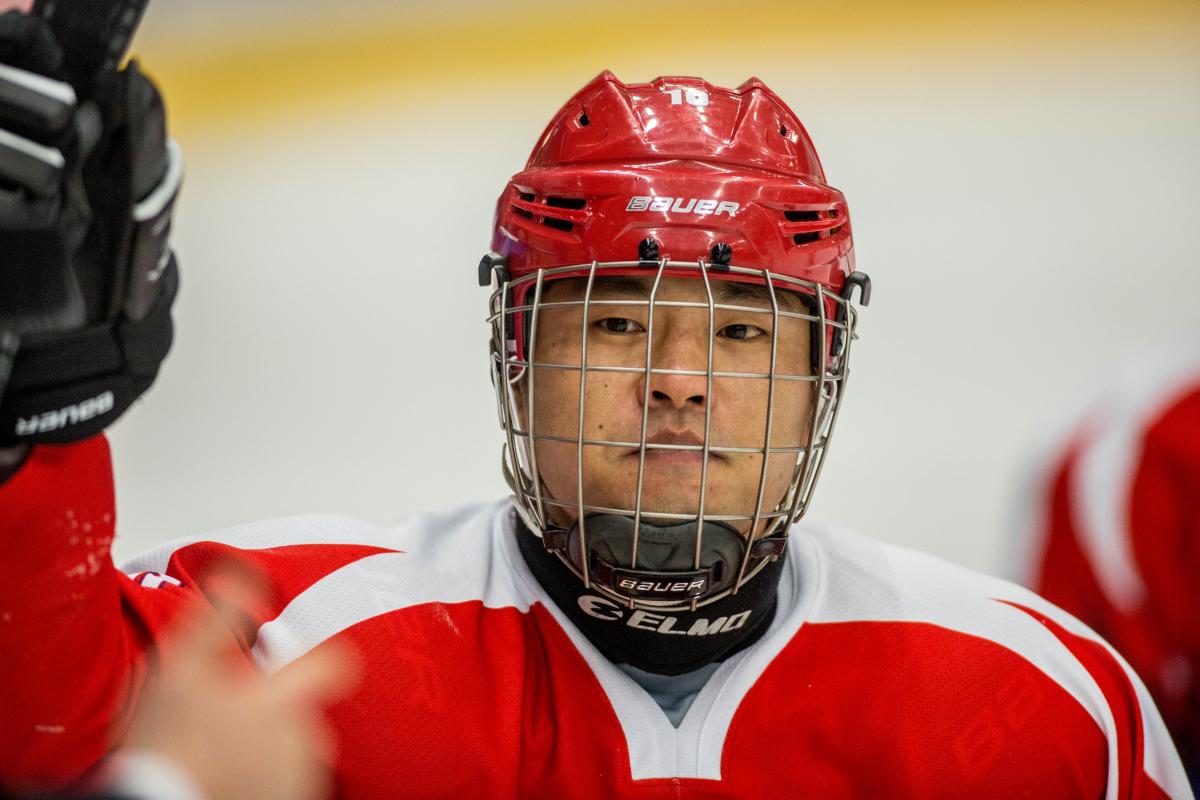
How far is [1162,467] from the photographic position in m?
1.65

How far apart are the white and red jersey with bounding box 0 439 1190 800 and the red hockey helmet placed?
0.13 metres

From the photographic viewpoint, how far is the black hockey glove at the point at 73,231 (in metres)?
0.74

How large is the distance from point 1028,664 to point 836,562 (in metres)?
0.25

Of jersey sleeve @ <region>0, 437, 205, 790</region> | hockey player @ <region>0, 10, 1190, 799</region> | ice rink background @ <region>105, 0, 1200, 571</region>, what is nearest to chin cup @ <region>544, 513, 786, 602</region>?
hockey player @ <region>0, 10, 1190, 799</region>

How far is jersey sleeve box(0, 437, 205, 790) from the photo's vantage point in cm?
84

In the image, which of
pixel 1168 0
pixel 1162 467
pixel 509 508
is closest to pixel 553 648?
pixel 509 508

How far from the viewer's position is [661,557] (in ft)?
3.60

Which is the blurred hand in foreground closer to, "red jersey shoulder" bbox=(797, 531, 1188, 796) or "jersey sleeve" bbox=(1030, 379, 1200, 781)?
"red jersey shoulder" bbox=(797, 531, 1188, 796)

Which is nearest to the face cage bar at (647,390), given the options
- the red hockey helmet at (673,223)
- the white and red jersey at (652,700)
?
the red hockey helmet at (673,223)

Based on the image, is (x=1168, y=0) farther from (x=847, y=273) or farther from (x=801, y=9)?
(x=847, y=273)

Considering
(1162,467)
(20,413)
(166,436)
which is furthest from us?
(166,436)

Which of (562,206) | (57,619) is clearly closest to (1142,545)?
(562,206)

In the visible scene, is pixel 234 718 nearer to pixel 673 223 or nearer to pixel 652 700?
pixel 652 700

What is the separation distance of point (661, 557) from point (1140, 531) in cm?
95
